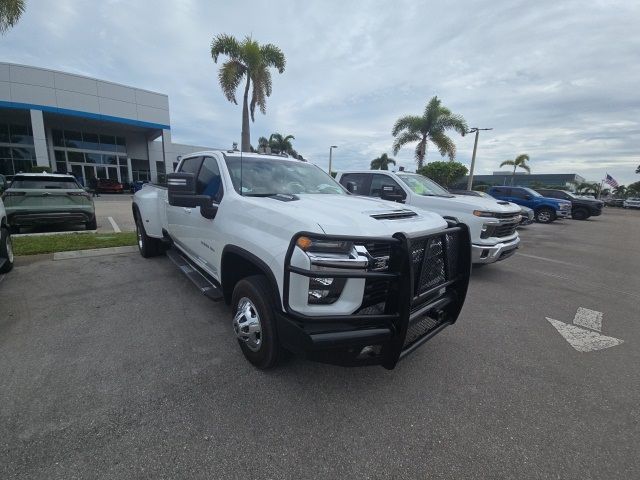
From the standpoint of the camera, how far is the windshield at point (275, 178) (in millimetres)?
3180

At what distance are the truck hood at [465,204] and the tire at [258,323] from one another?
439cm

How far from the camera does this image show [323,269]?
6.59ft

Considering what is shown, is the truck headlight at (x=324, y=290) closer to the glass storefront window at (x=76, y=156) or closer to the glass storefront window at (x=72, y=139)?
the glass storefront window at (x=76, y=156)

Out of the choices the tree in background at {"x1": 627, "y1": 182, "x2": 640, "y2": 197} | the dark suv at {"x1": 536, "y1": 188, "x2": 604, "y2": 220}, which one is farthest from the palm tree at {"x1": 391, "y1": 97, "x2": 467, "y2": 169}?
the tree in background at {"x1": 627, "y1": 182, "x2": 640, "y2": 197}

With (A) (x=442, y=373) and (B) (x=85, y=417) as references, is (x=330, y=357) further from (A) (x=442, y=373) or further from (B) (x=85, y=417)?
(B) (x=85, y=417)

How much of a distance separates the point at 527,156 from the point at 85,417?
51.0 meters

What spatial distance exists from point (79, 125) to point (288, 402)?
106 ft

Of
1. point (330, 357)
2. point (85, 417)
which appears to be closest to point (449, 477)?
point (330, 357)

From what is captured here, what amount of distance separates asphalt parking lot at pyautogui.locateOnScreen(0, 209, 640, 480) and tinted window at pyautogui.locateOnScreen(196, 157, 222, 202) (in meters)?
1.43

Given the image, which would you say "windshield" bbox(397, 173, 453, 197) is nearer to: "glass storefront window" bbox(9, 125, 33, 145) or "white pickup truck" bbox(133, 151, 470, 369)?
"white pickup truck" bbox(133, 151, 470, 369)

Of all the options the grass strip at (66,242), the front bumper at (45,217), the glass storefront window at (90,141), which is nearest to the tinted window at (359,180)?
the grass strip at (66,242)

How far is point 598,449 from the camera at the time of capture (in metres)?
2.01

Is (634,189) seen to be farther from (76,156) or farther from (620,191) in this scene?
(76,156)

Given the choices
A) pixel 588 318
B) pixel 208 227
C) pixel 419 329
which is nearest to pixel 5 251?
pixel 208 227
